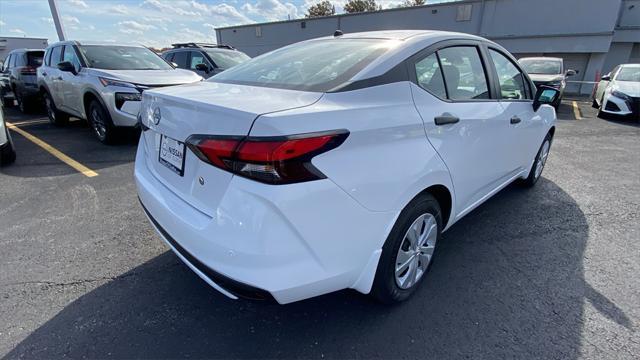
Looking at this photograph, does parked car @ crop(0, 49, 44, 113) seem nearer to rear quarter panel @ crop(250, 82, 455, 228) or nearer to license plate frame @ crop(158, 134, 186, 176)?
license plate frame @ crop(158, 134, 186, 176)

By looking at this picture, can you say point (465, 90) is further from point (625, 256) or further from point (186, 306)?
point (186, 306)

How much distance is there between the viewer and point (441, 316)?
2164mm

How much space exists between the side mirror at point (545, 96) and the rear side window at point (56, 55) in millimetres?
8322

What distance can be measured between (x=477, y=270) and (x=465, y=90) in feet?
4.45

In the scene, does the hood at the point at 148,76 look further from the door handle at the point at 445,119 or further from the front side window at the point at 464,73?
the door handle at the point at 445,119

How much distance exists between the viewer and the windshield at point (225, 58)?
845 centimetres

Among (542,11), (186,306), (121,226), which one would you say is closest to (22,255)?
(121,226)

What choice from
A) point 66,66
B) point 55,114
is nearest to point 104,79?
point 66,66

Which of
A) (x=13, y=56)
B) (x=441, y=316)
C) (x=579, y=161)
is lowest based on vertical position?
(x=441, y=316)

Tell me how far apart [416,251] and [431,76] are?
113 cm

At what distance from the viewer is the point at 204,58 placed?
846 cm

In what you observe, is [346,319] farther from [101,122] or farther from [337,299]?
[101,122]

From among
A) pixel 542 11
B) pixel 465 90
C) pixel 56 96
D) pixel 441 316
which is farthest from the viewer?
pixel 542 11

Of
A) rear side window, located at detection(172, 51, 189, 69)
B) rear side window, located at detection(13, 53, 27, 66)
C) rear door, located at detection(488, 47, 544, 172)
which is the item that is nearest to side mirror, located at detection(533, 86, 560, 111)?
rear door, located at detection(488, 47, 544, 172)
